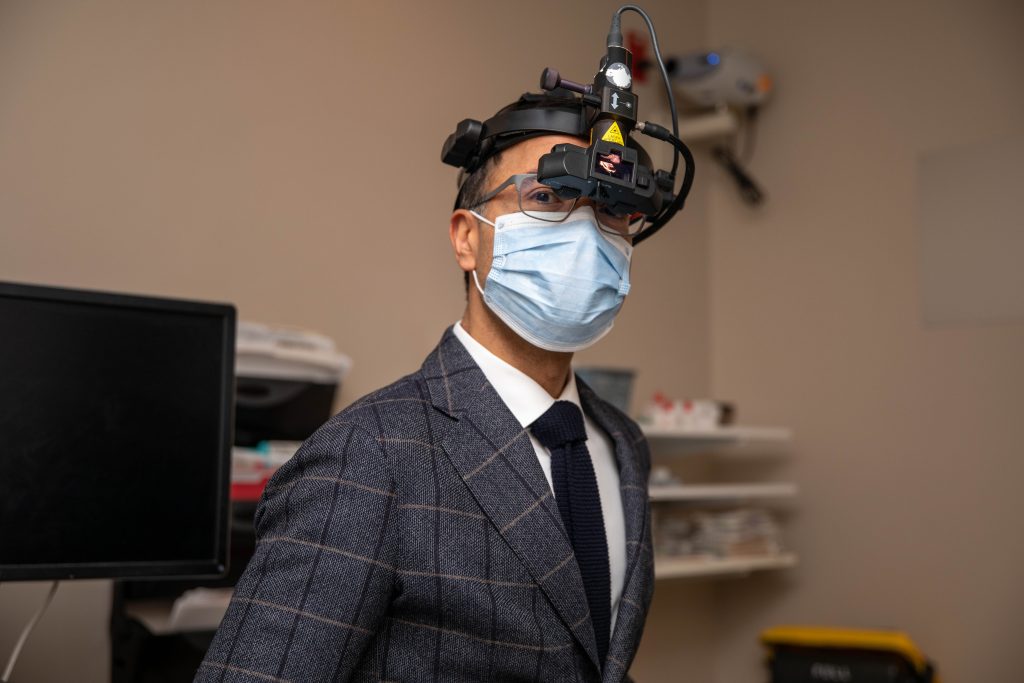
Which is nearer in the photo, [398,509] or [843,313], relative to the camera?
[398,509]

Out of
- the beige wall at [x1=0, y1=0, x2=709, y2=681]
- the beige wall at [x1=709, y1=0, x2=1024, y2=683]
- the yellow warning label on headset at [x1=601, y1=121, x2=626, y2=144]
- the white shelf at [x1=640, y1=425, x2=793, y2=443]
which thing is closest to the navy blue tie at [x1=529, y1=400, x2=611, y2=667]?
the yellow warning label on headset at [x1=601, y1=121, x2=626, y2=144]

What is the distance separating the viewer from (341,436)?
1.03m

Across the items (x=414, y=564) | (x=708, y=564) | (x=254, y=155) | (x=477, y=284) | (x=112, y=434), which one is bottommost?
(x=708, y=564)

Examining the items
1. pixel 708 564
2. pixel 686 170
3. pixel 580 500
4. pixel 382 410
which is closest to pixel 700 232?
pixel 708 564

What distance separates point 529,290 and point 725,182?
276 cm

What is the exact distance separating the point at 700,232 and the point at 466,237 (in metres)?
2.58

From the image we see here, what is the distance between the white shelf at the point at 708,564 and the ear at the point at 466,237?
5.27 ft

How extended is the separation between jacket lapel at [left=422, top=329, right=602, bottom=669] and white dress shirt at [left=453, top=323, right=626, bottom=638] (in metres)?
0.04

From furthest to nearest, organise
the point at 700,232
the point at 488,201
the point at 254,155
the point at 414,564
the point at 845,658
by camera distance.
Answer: the point at 700,232, the point at 845,658, the point at 254,155, the point at 488,201, the point at 414,564

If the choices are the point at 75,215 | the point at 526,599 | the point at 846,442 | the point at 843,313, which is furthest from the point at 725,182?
the point at 526,599

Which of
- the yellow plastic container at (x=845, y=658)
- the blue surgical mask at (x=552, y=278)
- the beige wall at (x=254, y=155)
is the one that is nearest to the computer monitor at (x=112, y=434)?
the blue surgical mask at (x=552, y=278)

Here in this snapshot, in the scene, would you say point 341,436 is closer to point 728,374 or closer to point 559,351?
point 559,351

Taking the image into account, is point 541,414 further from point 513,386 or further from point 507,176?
point 507,176

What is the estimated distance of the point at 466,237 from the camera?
134 cm
